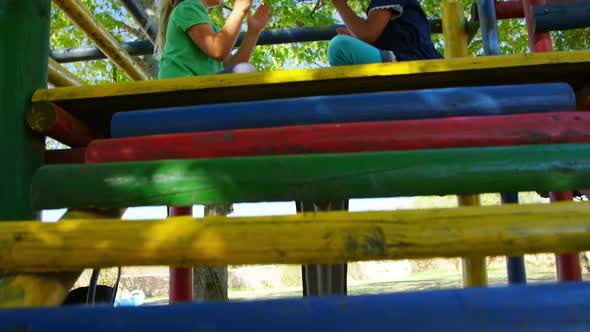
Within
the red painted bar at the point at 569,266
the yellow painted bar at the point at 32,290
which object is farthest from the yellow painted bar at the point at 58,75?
the red painted bar at the point at 569,266

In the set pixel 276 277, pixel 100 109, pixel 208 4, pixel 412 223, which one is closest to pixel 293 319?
pixel 412 223

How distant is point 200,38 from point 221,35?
0.10 m

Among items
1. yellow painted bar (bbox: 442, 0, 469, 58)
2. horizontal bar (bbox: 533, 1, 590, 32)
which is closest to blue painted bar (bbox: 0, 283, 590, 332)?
horizontal bar (bbox: 533, 1, 590, 32)

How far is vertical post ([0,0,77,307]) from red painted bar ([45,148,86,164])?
152mm

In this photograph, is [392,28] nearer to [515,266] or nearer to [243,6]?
[243,6]

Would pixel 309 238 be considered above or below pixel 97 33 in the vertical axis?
below

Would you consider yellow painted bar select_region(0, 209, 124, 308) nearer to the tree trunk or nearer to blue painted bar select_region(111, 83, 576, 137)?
blue painted bar select_region(111, 83, 576, 137)

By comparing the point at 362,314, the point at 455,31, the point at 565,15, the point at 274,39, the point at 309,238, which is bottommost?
the point at 362,314

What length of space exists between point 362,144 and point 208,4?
1.52m

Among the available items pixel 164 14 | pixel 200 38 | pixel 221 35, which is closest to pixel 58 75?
pixel 164 14

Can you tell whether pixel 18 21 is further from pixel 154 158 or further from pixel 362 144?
pixel 362 144

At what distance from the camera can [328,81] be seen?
5.46ft

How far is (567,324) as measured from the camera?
2.89 feet

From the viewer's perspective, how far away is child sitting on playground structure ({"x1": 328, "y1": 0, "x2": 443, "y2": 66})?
2.34 metres
